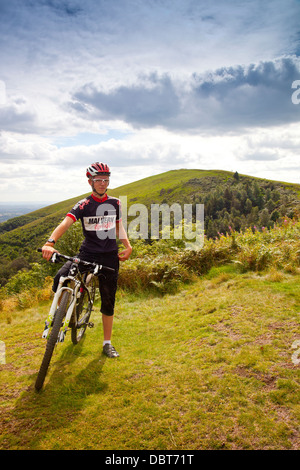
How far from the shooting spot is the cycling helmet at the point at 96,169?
15.6 feet

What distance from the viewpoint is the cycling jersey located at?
482 cm

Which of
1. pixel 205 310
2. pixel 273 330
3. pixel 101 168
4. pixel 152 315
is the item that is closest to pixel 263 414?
pixel 273 330

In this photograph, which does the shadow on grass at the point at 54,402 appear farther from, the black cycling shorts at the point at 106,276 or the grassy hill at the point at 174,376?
the black cycling shorts at the point at 106,276

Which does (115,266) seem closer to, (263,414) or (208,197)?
(263,414)

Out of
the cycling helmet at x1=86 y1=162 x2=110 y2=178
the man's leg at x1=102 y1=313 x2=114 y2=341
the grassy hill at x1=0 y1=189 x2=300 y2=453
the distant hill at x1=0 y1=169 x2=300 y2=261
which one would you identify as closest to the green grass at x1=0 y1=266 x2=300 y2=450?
the grassy hill at x1=0 y1=189 x2=300 y2=453

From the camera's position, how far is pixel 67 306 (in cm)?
432

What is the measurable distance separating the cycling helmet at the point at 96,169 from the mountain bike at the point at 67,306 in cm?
158

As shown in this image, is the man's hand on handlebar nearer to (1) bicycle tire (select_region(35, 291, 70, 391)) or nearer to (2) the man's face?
(1) bicycle tire (select_region(35, 291, 70, 391))

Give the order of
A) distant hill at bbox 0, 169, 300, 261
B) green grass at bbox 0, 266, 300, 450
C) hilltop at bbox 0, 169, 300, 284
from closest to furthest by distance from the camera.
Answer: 1. green grass at bbox 0, 266, 300, 450
2. hilltop at bbox 0, 169, 300, 284
3. distant hill at bbox 0, 169, 300, 261

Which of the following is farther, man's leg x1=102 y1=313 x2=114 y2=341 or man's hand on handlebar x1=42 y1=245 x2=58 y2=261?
man's leg x1=102 y1=313 x2=114 y2=341

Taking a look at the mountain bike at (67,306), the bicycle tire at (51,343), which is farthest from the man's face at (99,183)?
the bicycle tire at (51,343)

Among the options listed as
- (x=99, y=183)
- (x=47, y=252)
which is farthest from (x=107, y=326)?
(x=99, y=183)

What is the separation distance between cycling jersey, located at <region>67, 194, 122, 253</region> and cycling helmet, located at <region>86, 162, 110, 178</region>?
1.35ft

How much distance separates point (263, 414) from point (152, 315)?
391cm
